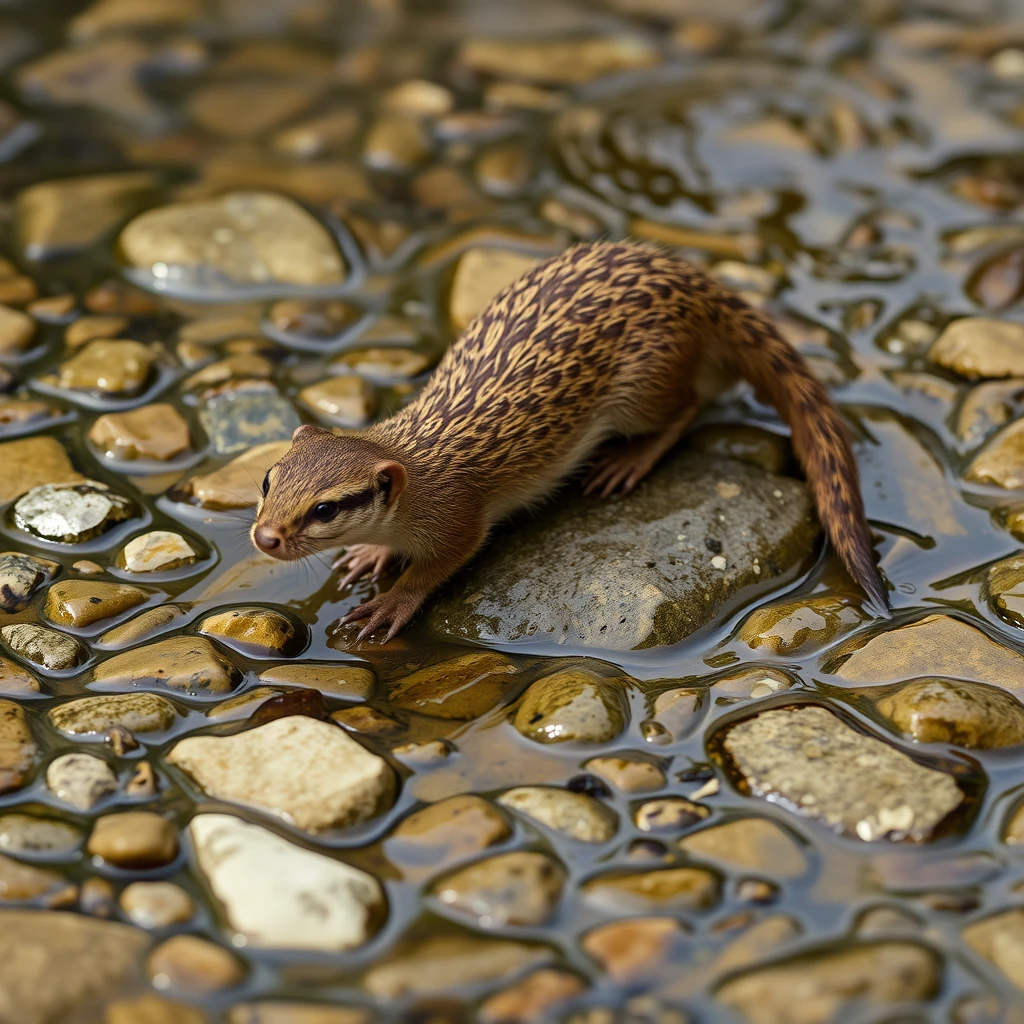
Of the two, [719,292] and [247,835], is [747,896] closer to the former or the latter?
[247,835]

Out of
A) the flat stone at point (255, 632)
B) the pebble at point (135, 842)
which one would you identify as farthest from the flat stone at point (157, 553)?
the pebble at point (135, 842)

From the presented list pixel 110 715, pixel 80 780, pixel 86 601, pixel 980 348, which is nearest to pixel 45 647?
pixel 86 601

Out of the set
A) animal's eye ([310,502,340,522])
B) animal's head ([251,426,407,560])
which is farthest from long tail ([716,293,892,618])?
animal's eye ([310,502,340,522])

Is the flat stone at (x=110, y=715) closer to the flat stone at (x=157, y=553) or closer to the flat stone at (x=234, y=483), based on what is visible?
the flat stone at (x=157, y=553)

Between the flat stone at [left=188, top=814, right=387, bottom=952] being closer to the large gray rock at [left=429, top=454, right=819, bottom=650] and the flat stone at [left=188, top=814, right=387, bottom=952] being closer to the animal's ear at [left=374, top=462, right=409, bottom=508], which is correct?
the large gray rock at [left=429, top=454, right=819, bottom=650]

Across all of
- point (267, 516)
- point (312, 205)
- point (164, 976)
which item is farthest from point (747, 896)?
point (312, 205)
